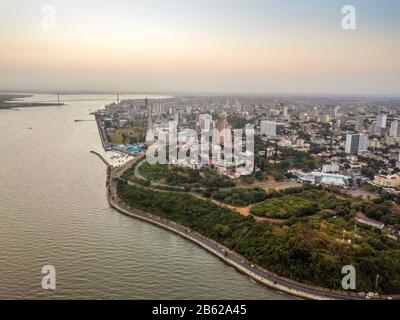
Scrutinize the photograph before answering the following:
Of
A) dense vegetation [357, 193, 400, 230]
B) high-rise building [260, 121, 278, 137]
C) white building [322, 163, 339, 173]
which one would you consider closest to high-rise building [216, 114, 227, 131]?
high-rise building [260, 121, 278, 137]

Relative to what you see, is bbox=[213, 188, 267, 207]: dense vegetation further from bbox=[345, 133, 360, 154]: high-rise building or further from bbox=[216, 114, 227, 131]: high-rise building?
bbox=[216, 114, 227, 131]: high-rise building

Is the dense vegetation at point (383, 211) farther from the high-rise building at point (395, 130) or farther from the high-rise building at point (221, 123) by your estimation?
the high-rise building at point (221, 123)

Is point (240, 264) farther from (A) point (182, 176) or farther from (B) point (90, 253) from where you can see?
(A) point (182, 176)

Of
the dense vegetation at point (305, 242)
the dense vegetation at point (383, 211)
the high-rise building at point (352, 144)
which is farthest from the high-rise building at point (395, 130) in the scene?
the dense vegetation at point (305, 242)

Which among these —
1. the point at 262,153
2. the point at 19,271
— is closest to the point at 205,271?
the point at 19,271

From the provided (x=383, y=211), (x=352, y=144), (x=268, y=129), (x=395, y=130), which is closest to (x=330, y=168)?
(x=352, y=144)

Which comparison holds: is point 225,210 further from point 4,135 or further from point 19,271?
point 4,135
